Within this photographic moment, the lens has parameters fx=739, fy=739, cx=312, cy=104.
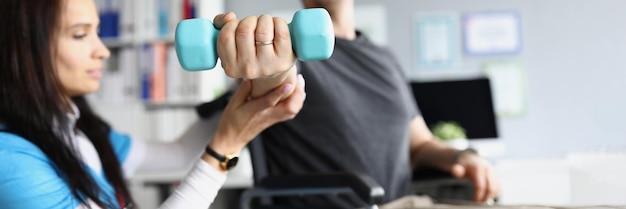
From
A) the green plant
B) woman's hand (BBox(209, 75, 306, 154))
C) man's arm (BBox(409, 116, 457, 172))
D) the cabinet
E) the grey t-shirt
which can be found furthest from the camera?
the cabinet

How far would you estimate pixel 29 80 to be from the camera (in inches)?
41.5

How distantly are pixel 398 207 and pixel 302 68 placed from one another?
1.05 feet

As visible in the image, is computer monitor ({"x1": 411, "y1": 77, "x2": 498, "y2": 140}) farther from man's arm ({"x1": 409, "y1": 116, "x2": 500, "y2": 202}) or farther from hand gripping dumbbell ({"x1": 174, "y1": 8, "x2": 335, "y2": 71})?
hand gripping dumbbell ({"x1": 174, "y1": 8, "x2": 335, "y2": 71})

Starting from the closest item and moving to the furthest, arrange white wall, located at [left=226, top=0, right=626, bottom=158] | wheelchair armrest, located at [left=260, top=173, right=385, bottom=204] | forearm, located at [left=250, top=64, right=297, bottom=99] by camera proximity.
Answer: forearm, located at [left=250, top=64, right=297, bottom=99]
wheelchair armrest, located at [left=260, top=173, right=385, bottom=204]
white wall, located at [left=226, top=0, right=626, bottom=158]

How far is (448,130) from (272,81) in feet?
4.93

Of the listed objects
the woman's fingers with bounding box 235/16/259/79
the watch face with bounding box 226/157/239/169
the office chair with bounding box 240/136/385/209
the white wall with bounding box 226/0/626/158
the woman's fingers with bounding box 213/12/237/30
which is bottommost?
the white wall with bounding box 226/0/626/158

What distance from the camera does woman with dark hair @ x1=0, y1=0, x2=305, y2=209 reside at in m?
0.94

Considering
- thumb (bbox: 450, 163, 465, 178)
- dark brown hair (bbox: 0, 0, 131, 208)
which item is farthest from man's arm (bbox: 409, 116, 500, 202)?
dark brown hair (bbox: 0, 0, 131, 208)

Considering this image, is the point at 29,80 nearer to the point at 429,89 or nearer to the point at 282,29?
the point at 282,29

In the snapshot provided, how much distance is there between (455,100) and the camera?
89.0 inches

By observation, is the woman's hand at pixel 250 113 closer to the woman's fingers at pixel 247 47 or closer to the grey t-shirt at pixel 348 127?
the woman's fingers at pixel 247 47

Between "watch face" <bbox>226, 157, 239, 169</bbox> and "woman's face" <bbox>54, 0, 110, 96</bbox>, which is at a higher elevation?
"woman's face" <bbox>54, 0, 110, 96</bbox>

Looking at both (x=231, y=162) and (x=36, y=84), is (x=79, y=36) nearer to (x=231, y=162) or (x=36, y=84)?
(x=36, y=84)

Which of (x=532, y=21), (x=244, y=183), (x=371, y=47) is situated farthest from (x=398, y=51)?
(x=371, y=47)
